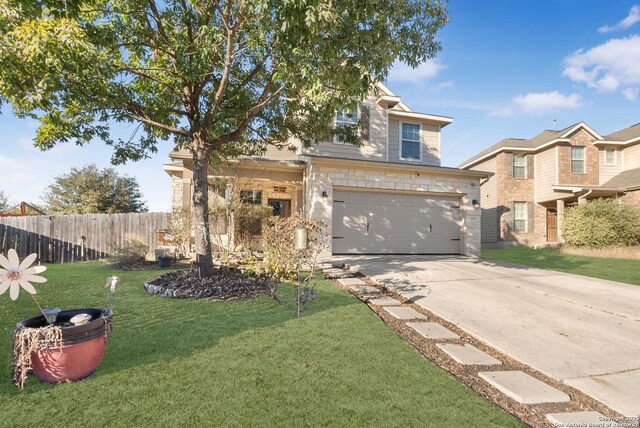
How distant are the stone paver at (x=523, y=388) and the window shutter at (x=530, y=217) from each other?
18233mm

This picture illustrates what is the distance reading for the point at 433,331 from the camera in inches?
160

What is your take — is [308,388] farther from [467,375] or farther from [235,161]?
[235,161]

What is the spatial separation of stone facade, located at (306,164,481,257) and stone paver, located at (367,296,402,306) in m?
4.48

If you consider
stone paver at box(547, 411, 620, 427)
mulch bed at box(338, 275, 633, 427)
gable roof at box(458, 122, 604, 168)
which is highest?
gable roof at box(458, 122, 604, 168)

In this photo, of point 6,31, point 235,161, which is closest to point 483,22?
point 235,161

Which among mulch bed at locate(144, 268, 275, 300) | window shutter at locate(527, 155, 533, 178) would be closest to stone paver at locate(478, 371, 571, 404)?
mulch bed at locate(144, 268, 275, 300)

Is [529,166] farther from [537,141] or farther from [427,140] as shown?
[427,140]

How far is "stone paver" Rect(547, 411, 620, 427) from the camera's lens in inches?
86.7

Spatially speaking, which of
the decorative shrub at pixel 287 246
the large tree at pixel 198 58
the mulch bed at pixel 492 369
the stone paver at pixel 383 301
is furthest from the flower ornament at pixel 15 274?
the stone paver at pixel 383 301

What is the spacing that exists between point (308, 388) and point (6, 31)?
262 inches

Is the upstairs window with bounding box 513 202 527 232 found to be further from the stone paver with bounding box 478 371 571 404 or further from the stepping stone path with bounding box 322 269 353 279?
the stone paver with bounding box 478 371 571 404

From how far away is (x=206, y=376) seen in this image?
2678mm

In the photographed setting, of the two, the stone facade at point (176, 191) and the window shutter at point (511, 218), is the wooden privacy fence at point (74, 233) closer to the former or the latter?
the stone facade at point (176, 191)

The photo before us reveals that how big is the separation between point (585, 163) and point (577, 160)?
530 millimetres
